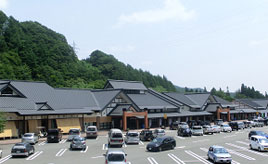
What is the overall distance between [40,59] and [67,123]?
→ 62702 millimetres

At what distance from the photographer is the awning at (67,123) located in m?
54.1

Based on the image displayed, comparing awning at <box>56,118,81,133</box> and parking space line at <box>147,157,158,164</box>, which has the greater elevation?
awning at <box>56,118,81,133</box>

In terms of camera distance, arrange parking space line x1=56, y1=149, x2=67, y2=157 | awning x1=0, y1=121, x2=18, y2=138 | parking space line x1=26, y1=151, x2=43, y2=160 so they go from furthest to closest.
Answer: awning x1=0, y1=121, x2=18, y2=138, parking space line x1=56, y1=149, x2=67, y2=157, parking space line x1=26, y1=151, x2=43, y2=160

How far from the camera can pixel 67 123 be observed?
5538 centimetres

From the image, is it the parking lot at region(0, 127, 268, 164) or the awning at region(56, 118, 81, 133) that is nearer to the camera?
the parking lot at region(0, 127, 268, 164)

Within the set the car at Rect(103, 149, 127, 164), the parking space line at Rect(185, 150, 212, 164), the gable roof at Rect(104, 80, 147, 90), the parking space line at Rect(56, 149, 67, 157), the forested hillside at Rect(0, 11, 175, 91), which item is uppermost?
the forested hillside at Rect(0, 11, 175, 91)

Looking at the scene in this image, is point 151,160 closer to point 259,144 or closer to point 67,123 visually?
point 259,144

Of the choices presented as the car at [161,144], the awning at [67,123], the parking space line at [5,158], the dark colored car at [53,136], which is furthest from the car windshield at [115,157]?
the awning at [67,123]

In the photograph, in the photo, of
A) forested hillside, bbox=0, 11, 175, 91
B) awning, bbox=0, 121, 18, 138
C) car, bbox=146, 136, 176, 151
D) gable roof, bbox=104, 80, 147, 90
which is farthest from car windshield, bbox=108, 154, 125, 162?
forested hillside, bbox=0, 11, 175, 91

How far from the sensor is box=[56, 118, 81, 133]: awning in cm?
5408

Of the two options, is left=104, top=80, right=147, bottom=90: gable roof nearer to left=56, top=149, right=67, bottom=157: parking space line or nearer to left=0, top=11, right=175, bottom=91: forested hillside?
left=0, top=11, right=175, bottom=91: forested hillside

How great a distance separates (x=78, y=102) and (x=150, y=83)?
121 m

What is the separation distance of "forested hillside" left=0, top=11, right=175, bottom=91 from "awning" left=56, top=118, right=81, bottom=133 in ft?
126

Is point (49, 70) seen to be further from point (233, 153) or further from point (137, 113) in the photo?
point (233, 153)
